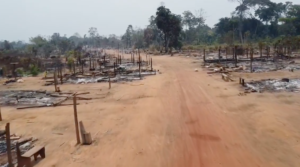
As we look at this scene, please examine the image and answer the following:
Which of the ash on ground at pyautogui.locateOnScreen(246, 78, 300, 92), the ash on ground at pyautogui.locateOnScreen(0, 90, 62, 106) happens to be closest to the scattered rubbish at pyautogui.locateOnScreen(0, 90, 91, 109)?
the ash on ground at pyautogui.locateOnScreen(0, 90, 62, 106)

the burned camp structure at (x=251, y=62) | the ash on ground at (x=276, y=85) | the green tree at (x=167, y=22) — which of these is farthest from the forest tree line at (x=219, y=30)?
the ash on ground at (x=276, y=85)

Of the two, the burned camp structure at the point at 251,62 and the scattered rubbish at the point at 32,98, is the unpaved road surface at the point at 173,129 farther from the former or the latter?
the burned camp structure at the point at 251,62

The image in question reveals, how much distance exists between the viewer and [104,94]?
1662cm

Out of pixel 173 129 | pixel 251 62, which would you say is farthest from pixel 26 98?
pixel 251 62

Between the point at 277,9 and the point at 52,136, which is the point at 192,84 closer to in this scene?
the point at 52,136

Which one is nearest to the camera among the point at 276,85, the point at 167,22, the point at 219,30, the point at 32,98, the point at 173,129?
the point at 173,129

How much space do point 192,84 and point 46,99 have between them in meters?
8.76

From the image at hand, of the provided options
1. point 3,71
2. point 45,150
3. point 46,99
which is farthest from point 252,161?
point 3,71

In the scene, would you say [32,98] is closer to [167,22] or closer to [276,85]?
[276,85]

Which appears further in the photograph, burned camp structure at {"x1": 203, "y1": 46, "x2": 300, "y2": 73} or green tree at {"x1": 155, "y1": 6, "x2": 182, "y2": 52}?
green tree at {"x1": 155, "y1": 6, "x2": 182, "y2": 52}

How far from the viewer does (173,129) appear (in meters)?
9.88

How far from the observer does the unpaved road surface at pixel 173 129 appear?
7672 millimetres

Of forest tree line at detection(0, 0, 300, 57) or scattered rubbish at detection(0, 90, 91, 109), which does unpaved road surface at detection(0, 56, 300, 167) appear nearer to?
scattered rubbish at detection(0, 90, 91, 109)

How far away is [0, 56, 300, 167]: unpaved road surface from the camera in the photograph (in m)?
7.67
